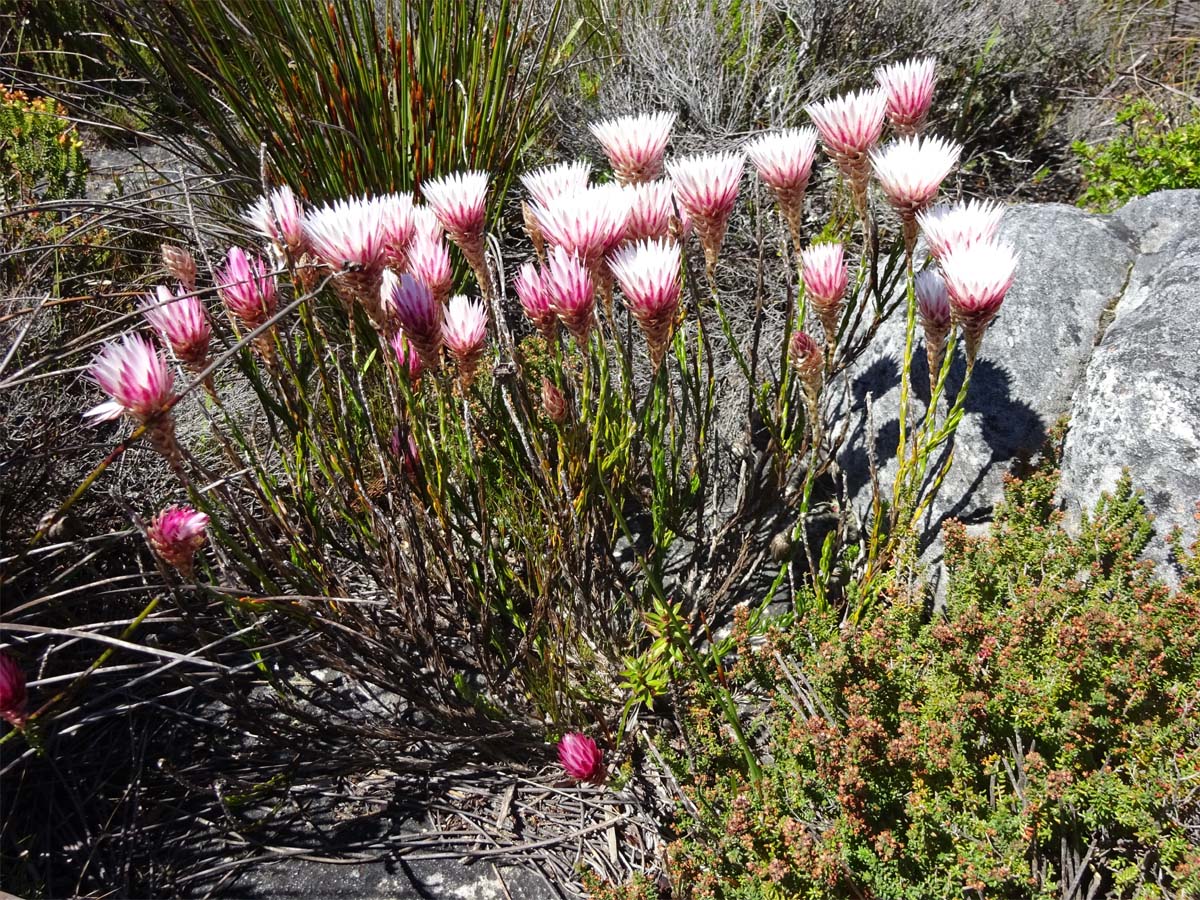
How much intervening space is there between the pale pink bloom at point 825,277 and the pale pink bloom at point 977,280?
0.67ft

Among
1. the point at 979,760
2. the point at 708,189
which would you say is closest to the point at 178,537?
the point at 708,189

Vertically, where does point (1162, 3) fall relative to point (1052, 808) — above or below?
above

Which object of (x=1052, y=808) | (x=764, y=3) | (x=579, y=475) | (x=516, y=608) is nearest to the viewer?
(x=1052, y=808)

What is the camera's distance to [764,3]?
3.89m

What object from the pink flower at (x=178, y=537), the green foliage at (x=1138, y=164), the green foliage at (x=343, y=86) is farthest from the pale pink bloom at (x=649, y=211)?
the green foliage at (x=1138, y=164)

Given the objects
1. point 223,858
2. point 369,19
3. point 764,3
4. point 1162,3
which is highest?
point 1162,3

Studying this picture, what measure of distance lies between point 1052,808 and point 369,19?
2914 millimetres

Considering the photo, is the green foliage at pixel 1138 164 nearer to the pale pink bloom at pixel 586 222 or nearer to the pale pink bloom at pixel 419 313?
the pale pink bloom at pixel 586 222

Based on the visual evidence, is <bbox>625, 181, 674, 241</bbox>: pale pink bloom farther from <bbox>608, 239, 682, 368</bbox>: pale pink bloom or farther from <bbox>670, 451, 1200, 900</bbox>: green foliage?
<bbox>670, 451, 1200, 900</bbox>: green foliage

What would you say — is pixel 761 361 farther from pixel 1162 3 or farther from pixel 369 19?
pixel 1162 3

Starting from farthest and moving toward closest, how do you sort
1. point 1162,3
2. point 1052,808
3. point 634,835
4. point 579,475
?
1. point 1162,3
2. point 579,475
3. point 634,835
4. point 1052,808

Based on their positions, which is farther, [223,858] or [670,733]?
[670,733]

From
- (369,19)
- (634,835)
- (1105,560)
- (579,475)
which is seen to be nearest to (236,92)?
(369,19)

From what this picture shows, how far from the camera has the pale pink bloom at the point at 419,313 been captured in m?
1.42
